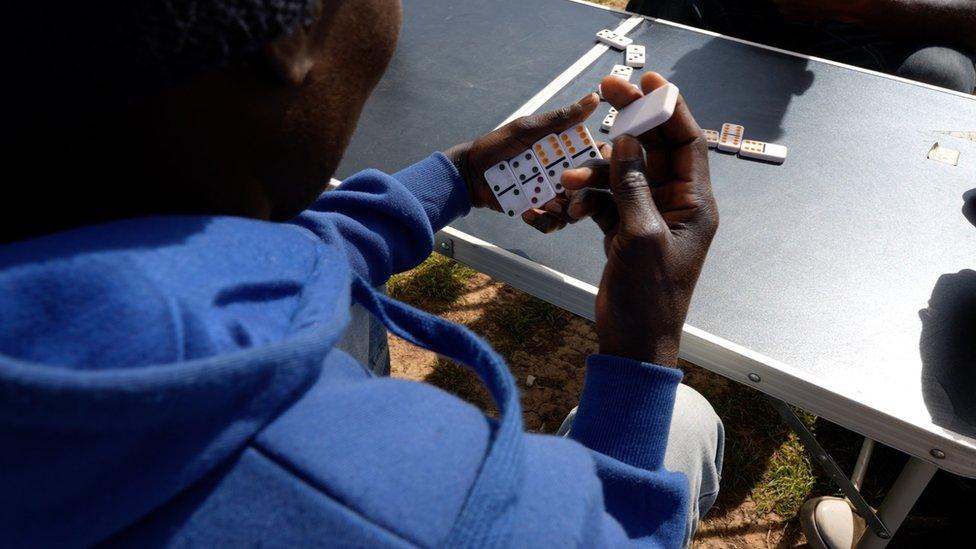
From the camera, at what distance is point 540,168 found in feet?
4.94

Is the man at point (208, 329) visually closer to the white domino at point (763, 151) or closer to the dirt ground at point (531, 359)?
the white domino at point (763, 151)

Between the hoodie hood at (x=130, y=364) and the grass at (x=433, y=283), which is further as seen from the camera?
the grass at (x=433, y=283)

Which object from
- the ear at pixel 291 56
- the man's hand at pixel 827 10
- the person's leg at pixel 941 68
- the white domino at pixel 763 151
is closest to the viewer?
the ear at pixel 291 56

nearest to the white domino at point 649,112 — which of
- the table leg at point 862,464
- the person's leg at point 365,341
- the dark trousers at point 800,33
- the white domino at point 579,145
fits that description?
the white domino at point 579,145

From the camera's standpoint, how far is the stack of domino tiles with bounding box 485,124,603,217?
150 cm

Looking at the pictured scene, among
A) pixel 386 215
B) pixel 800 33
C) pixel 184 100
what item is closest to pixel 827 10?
pixel 800 33

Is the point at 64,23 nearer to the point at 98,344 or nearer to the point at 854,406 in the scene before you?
the point at 98,344

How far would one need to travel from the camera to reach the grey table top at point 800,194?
48.3 inches

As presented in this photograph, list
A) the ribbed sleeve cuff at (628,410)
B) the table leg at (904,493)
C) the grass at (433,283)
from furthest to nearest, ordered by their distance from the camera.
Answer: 1. the grass at (433,283)
2. the table leg at (904,493)
3. the ribbed sleeve cuff at (628,410)

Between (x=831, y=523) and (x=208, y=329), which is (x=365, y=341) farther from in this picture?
(x=831, y=523)

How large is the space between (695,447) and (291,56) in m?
1.02

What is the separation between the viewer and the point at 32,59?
49cm

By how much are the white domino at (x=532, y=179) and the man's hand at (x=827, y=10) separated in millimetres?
1612

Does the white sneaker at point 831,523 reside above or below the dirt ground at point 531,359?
above
